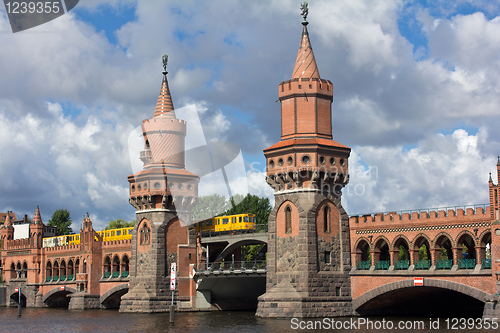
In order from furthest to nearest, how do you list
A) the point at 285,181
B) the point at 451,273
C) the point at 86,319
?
the point at 86,319, the point at 285,181, the point at 451,273

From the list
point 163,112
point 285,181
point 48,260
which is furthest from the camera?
point 48,260


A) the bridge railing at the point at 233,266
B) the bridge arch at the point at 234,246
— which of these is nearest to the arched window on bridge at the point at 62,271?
the bridge railing at the point at 233,266

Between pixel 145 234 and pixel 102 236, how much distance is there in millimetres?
18515

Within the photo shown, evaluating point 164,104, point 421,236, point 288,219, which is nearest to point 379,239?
point 421,236

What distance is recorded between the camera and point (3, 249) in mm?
100500

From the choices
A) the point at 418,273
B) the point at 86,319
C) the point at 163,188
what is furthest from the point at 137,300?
the point at 418,273

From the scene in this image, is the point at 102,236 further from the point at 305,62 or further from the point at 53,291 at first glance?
the point at 305,62

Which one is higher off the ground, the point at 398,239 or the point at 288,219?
the point at 288,219

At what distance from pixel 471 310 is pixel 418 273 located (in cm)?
1011

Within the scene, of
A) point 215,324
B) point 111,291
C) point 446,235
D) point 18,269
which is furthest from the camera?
point 18,269

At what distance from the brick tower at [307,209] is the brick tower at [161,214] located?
14838mm

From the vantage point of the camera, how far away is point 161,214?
65.9 metres

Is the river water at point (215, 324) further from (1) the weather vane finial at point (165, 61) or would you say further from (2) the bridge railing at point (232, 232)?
(1) the weather vane finial at point (165, 61)

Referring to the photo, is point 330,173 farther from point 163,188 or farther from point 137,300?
point 137,300
